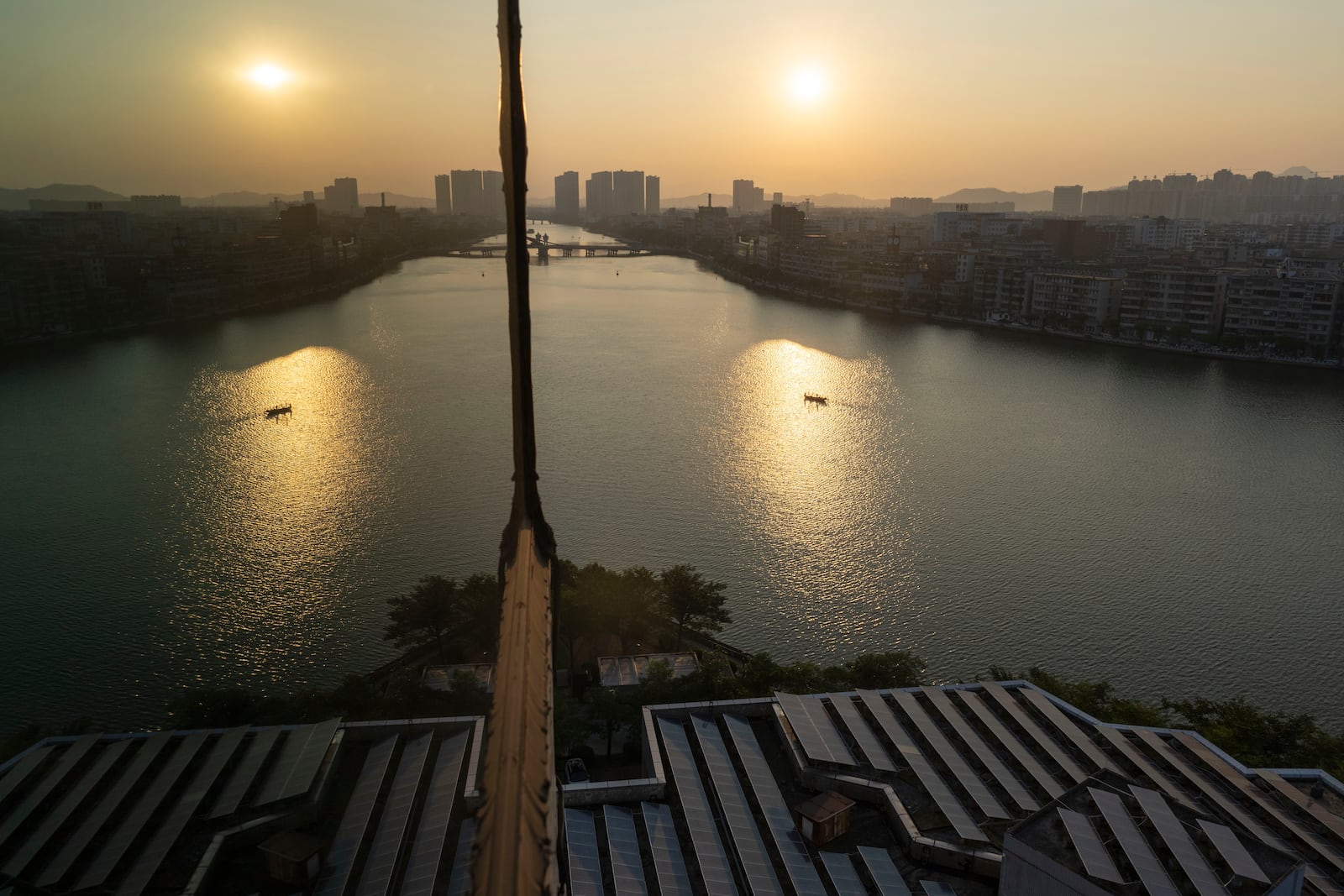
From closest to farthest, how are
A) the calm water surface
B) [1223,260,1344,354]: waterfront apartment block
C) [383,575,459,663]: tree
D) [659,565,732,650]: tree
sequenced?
[383,575,459,663]: tree → [659,565,732,650]: tree → the calm water surface → [1223,260,1344,354]: waterfront apartment block

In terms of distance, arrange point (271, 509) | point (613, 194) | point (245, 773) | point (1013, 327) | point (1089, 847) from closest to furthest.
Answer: point (1089, 847), point (245, 773), point (271, 509), point (1013, 327), point (613, 194)

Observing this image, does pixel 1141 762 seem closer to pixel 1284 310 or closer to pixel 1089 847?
pixel 1089 847

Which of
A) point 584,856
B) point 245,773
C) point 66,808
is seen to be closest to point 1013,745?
point 584,856

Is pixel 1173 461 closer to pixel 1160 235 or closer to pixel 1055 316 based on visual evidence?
pixel 1055 316

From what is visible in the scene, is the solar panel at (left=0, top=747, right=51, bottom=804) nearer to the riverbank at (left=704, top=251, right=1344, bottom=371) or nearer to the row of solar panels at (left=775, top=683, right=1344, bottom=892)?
the row of solar panels at (left=775, top=683, right=1344, bottom=892)

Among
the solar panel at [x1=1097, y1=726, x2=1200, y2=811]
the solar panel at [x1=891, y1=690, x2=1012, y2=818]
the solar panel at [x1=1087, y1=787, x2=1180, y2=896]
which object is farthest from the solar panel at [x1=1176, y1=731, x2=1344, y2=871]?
the solar panel at [x1=891, y1=690, x2=1012, y2=818]

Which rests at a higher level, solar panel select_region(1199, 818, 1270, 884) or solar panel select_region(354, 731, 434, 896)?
solar panel select_region(1199, 818, 1270, 884)
